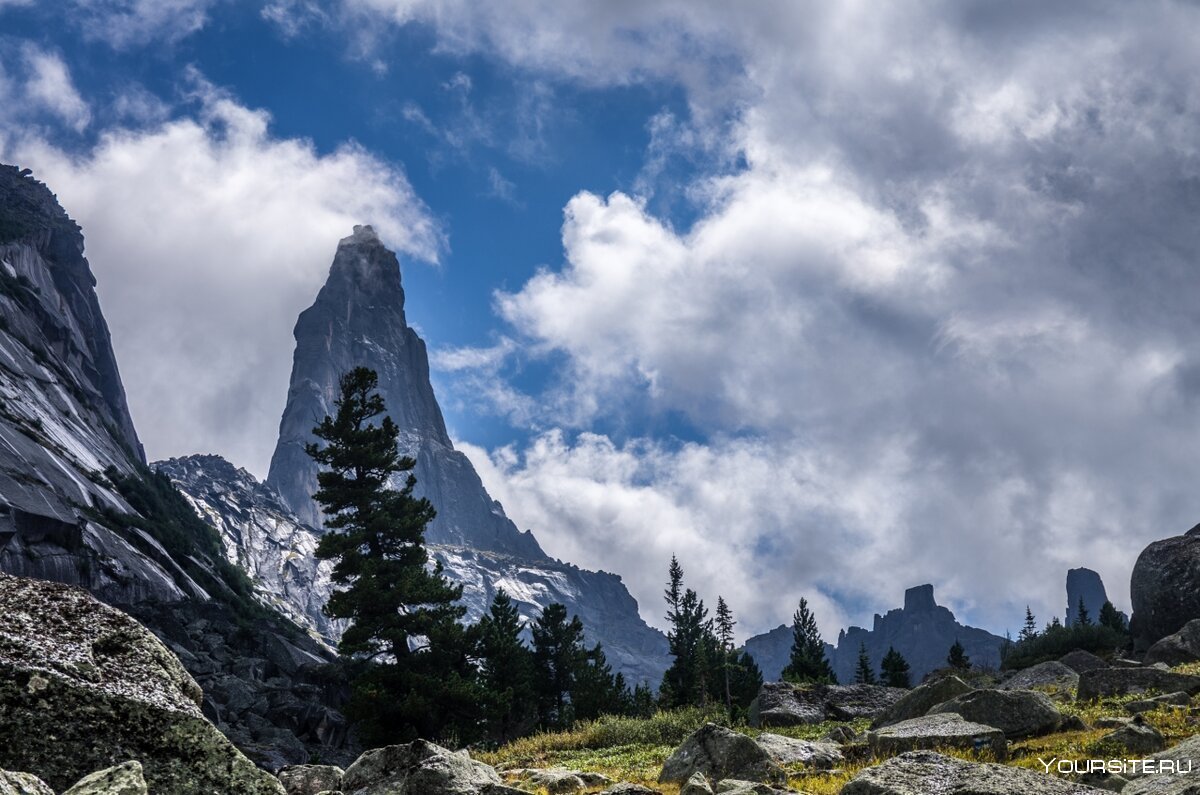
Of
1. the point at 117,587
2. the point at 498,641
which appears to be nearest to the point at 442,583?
the point at 498,641

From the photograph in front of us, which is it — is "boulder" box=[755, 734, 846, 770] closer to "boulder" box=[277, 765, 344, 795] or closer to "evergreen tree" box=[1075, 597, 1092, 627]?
"boulder" box=[277, 765, 344, 795]

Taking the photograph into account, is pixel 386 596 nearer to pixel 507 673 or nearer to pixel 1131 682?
pixel 507 673

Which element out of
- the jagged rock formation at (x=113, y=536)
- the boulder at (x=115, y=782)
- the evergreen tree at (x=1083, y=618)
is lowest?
the boulder at (x=115, y=782)

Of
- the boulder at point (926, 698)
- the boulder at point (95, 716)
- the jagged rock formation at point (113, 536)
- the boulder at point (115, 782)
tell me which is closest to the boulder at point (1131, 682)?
the boulder at point (926, 698)

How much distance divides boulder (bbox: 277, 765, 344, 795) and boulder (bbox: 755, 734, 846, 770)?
23.7ft

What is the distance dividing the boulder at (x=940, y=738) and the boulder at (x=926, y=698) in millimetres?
4452

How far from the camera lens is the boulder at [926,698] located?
1961cm

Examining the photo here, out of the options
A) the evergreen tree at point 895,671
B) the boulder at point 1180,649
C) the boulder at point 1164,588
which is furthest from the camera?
the evergreen tree at point 895,671

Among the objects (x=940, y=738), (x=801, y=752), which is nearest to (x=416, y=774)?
(x=801, y=752)

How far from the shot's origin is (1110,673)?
20.4m

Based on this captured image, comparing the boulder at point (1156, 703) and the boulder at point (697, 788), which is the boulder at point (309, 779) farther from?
the boulder at point (1156, 703)

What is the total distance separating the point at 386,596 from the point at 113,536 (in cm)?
4795

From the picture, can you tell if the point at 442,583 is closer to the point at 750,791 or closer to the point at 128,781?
the point at 750,791

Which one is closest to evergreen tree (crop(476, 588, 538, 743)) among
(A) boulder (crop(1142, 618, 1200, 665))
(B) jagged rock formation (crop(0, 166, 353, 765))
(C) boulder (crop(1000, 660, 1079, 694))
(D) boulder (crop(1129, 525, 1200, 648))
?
(B) jagged rock formation (crop(0, 166, 353, 765))
